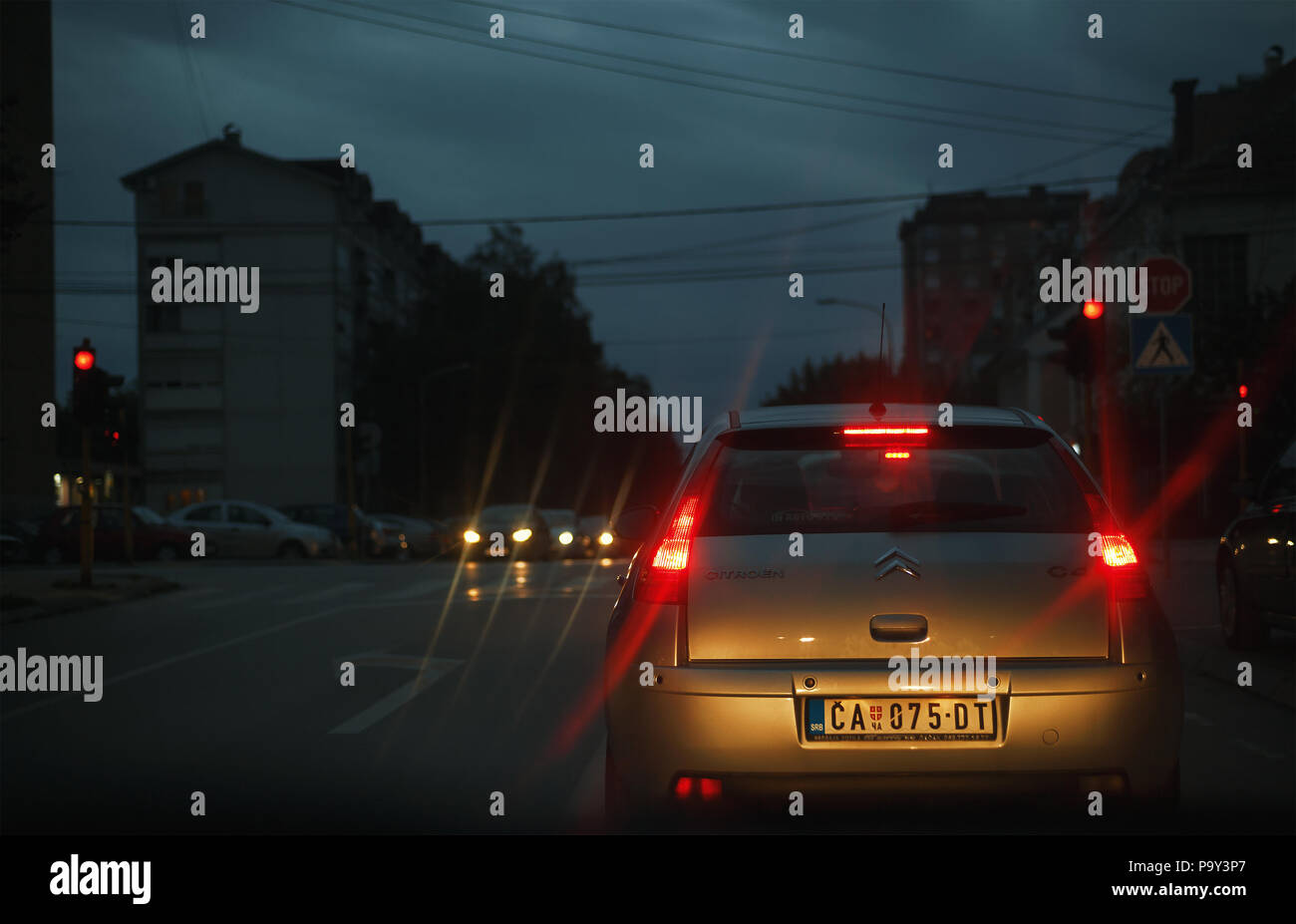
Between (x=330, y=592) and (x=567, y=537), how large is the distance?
21.6 m

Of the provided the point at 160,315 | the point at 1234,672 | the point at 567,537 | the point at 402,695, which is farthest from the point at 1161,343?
the point at 160,315

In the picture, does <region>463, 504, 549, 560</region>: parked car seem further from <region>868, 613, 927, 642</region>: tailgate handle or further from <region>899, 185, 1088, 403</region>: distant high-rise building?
<region>899, 185, 1088, 403</region>: distant high-rise building

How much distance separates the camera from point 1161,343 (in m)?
15.9

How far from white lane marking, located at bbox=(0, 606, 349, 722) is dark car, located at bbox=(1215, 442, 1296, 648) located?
8349mm

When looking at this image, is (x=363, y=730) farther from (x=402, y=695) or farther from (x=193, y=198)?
(x=193, y=198)

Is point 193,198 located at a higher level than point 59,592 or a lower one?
higher

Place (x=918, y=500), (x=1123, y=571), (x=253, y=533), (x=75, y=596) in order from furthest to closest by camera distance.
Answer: (x=253, y=533)
(x=75, y=596)
(x=918, y=500)
(x=1123, y=571)

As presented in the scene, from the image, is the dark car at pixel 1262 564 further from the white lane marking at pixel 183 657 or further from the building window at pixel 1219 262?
the building window at pixel 1219 262

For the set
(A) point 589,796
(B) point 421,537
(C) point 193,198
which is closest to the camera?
(A) point 589,796

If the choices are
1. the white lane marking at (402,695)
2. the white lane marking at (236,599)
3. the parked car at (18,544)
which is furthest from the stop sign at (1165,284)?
the parked car at (18,544)

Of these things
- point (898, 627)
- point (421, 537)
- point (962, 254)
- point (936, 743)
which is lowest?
point (421, 537)
